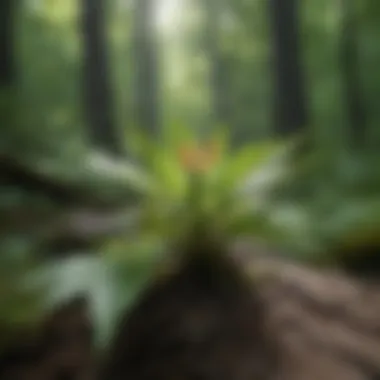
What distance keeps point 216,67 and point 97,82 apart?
0.16m

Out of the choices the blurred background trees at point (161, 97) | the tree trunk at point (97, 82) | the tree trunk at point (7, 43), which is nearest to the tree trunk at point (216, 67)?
the blurred background trees at point (161, 97)

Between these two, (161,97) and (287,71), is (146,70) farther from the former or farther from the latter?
(287,71)

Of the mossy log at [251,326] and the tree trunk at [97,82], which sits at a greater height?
the tree trunk at [97,82]

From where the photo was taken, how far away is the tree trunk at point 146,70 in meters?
1.20

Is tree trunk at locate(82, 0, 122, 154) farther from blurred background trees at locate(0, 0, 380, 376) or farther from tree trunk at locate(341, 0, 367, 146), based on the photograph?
tree trunk at locate(341, 0, 367, 146)

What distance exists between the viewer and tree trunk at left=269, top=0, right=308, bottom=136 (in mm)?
1201

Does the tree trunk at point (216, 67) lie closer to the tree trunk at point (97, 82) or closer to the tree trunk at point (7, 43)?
the tree trunk at point (97, 82)

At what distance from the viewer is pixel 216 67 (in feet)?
3.93

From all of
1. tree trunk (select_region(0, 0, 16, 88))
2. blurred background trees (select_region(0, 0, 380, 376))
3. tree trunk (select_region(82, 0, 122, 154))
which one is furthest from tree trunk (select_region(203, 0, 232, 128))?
tree trunk (select_region(0, 0, 16, 88))

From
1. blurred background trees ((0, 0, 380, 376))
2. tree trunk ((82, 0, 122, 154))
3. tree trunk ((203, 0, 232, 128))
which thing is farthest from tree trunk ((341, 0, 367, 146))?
tree trunk ((82, 0, 122, 154))

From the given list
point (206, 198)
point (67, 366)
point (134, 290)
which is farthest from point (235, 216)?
point (67, 366)

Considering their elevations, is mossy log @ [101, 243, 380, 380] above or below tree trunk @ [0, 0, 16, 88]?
below

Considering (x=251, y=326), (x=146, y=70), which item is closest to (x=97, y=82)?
(x=146, y=70)

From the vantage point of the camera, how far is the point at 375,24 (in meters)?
1.20
